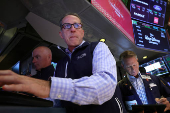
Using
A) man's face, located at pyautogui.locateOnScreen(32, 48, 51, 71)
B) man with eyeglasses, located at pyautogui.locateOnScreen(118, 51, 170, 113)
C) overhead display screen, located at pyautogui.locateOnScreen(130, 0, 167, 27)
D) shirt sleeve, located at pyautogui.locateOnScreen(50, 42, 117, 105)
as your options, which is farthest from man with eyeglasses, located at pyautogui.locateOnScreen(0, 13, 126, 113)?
overhead display screen, located at pyautogui.locateOnScreen(130, 0, 167, 27)

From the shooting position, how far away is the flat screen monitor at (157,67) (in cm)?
432

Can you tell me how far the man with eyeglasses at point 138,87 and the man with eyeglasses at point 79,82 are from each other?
146cm

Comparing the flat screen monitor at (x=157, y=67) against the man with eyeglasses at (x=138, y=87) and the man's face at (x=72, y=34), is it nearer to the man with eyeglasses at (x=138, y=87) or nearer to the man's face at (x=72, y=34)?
the man with eyeglasses at (x=138, y=87)

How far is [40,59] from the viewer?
7.75 feet

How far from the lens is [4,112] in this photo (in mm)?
424

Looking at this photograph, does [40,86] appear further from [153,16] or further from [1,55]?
[153,16]

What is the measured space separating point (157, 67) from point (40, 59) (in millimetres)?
4073

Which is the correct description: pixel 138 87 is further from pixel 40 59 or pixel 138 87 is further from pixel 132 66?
pixel 40 59

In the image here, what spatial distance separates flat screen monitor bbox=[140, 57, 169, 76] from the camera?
432 cm

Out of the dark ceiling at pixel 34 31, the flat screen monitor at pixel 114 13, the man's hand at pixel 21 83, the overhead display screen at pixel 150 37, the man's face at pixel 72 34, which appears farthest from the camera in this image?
the overhead display screen at pixel 150 37

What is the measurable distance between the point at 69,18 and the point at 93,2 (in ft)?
3.74

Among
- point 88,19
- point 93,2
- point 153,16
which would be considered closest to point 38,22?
point 88,19

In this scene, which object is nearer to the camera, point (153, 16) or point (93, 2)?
point (93, 2)

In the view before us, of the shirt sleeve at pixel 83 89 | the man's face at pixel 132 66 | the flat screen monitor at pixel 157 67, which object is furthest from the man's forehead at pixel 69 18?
the flat screen monitor at pixel 157 67
